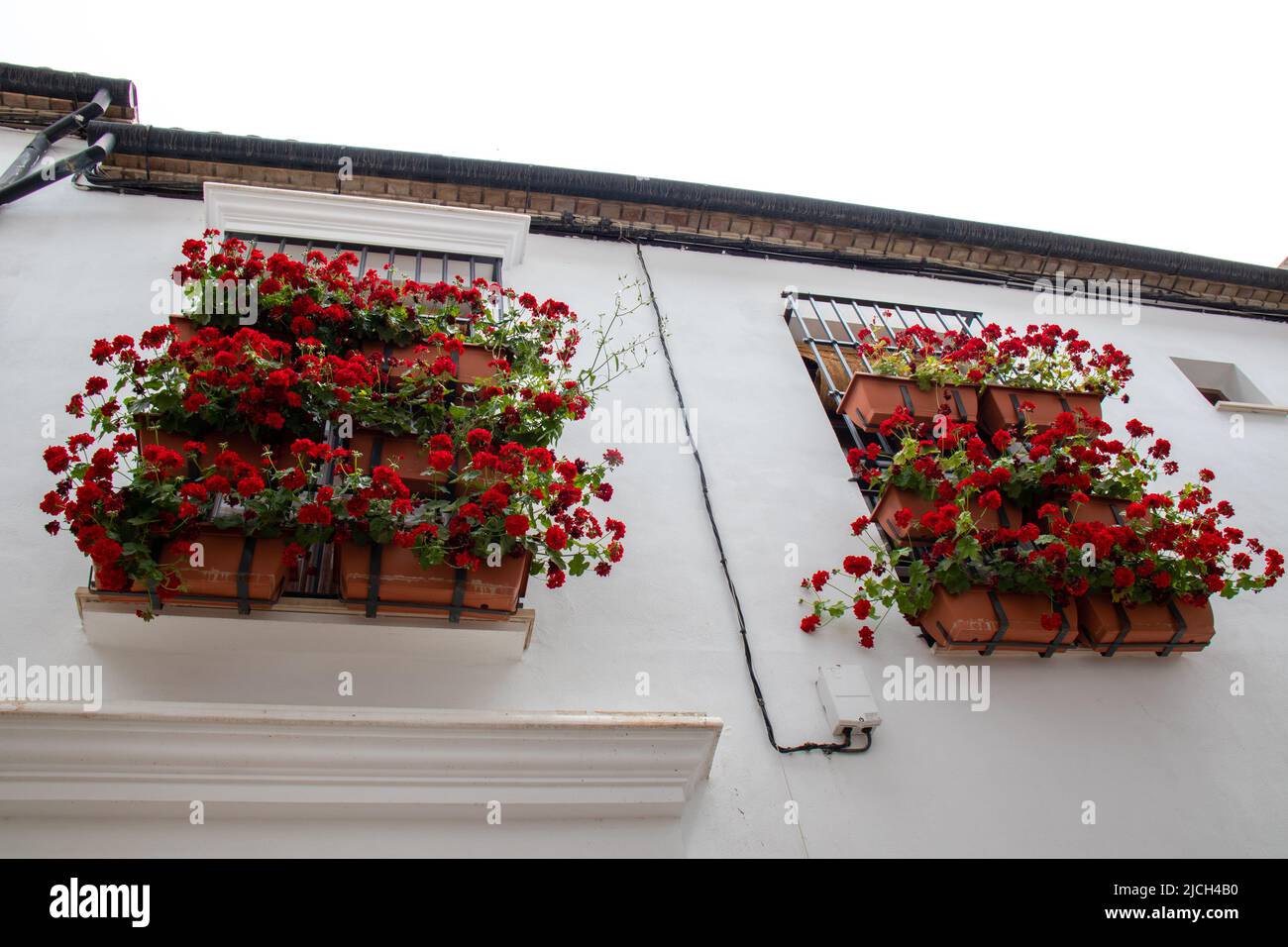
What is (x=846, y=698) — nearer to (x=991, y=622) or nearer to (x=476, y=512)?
(x=991, y=622)

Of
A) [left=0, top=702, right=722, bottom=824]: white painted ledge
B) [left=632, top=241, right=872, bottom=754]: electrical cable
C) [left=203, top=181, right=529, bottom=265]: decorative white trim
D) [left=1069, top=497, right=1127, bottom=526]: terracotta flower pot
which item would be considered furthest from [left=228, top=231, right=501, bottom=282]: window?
[left=1069, top=497, right=1127, bottom=526]: terracotta flower pot

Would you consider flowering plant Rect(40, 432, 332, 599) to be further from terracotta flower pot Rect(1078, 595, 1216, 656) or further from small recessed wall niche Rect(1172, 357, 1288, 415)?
small recessed wall niche Rect(1172, 357, 1288, 415)

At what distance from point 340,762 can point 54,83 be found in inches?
202

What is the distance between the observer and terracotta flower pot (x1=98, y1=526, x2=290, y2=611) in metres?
2.72

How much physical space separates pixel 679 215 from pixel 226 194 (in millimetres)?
2758

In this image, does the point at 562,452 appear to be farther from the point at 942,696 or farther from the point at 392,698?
the point at 942,696

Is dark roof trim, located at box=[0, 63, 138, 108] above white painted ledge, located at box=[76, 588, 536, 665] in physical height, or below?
above

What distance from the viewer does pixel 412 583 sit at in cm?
282

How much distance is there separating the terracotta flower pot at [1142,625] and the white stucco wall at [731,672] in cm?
17

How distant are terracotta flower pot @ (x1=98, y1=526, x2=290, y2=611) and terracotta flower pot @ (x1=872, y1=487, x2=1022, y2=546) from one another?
7.75 feet

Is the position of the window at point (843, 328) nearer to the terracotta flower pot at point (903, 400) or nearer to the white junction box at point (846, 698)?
the terracotta flower pot at point (903, 400)

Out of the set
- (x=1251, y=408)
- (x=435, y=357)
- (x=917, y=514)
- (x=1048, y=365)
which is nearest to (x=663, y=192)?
(x=1048, y=365)

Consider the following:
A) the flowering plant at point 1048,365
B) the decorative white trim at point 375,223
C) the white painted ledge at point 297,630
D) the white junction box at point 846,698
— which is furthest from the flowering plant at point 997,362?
the white painted ledge at point 297,630

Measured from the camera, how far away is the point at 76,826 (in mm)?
2488
